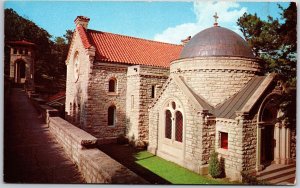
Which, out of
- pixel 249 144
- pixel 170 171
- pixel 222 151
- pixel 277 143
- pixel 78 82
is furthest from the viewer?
pixel 78 82

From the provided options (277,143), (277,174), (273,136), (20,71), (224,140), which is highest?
(20,71)

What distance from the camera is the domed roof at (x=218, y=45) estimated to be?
34.6ft

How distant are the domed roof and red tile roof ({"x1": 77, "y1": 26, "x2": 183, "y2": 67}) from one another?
15.8 feet

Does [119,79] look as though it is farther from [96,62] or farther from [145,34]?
[145,34]

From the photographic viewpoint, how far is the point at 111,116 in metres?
14.7

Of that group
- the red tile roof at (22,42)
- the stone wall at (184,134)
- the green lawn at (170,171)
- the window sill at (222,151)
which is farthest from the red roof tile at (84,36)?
the window sill at (222,151)

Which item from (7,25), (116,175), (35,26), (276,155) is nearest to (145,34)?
(35,26)

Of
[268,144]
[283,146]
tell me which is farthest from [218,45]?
[283,146]

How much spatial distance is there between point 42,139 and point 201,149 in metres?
5.97

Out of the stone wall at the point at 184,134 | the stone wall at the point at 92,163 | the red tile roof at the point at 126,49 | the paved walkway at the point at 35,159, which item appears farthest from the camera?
the red tile roof at the point at 126,49

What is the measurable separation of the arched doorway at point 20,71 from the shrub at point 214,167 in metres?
8.58

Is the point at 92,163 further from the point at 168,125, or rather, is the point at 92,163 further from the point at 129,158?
the point at 168,125

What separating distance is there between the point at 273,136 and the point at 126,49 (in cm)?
1006

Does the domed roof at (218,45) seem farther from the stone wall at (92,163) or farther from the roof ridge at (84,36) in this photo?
the stone wall at (92,163)
